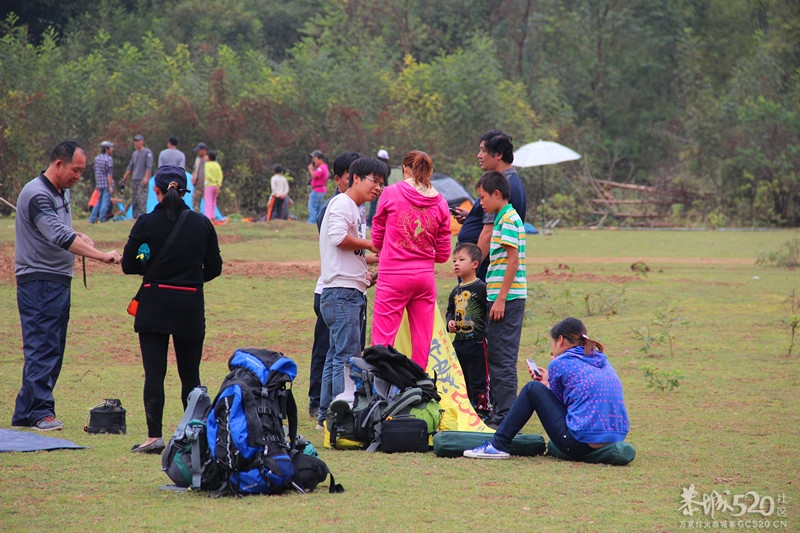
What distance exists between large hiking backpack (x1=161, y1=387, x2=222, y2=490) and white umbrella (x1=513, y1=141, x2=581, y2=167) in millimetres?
22594

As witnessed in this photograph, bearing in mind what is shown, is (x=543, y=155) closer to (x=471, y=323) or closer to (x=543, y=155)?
(x=543, y=155)

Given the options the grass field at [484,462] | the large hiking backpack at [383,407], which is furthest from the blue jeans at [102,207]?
the large hiking backpack at [383,407]

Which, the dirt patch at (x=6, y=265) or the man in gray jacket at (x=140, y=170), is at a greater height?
the man in gray jacket at (x=140, y=170)

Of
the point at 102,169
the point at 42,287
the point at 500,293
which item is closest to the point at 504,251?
the point at 500,293

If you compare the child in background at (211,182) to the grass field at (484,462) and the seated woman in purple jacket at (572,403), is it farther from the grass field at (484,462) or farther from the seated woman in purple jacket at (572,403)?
the seated woman in purple jacket at (572,403)

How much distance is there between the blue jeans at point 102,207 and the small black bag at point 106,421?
16.3 meters

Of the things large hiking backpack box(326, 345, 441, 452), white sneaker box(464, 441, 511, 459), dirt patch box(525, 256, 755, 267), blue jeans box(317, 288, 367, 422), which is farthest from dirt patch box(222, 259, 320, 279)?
white sneaker box(464, 441, 511, 459)

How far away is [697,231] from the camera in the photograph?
96.8 ft

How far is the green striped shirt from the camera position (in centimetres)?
664

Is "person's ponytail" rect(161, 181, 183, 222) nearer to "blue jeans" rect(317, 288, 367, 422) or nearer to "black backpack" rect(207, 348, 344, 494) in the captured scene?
"black backpack" rect(207, 348, 344, 494)

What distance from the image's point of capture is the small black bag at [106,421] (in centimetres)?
643

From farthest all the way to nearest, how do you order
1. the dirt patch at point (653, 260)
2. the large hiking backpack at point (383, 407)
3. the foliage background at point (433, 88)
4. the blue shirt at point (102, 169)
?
the foliage background at point (433, 88) < the blue shirt at point (102, 169) < the dirt patch at point (653, 260) < the large hiking backpack at point (383, 407)

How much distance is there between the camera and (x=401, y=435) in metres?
6.01

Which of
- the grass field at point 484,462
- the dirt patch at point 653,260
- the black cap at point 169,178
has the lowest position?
the grass field at point 484,462
